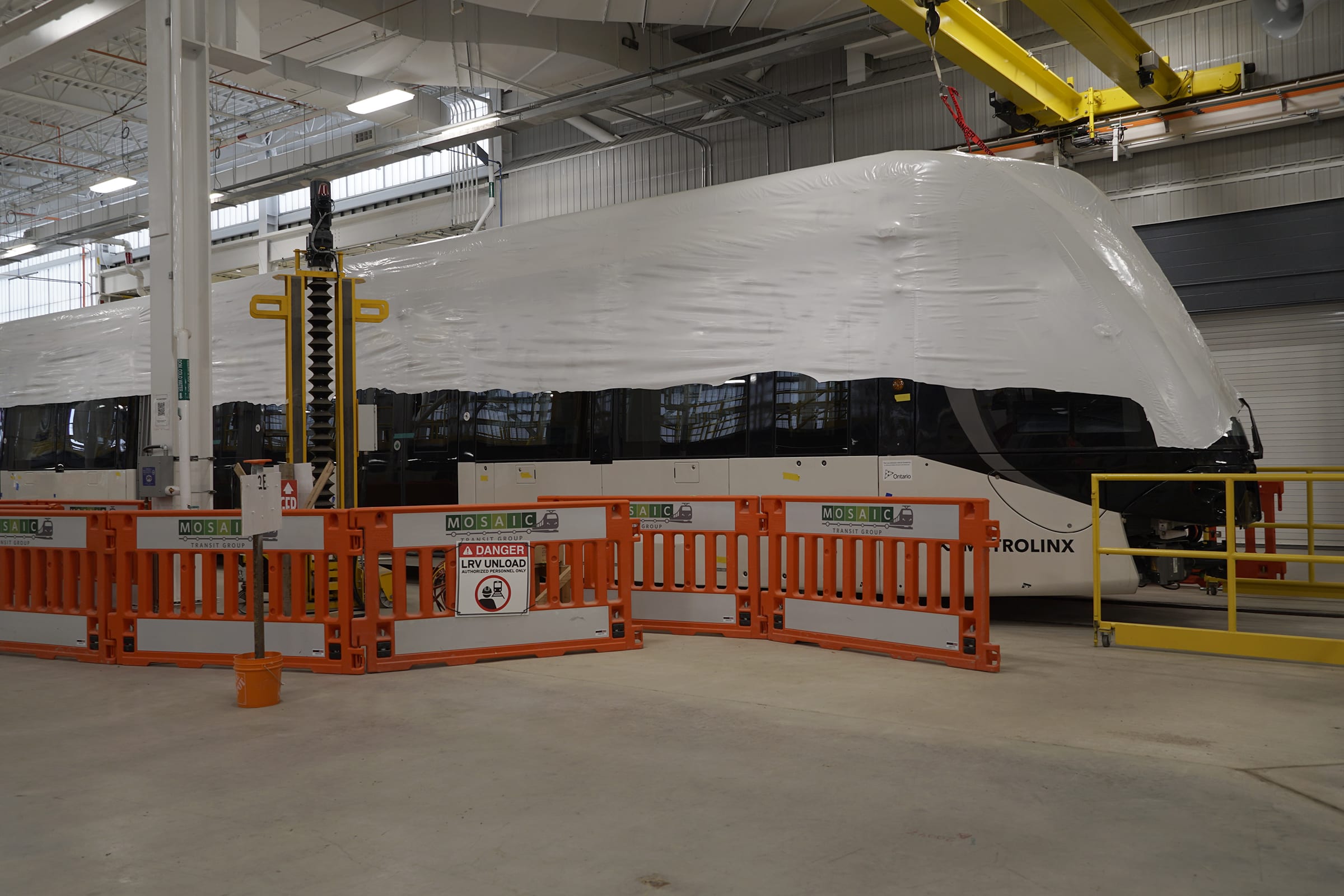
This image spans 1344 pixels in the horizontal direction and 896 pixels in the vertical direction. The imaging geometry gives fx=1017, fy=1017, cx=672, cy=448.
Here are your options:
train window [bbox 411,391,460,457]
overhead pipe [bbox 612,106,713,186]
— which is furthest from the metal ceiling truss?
train window [bbox 411,391,460,457]

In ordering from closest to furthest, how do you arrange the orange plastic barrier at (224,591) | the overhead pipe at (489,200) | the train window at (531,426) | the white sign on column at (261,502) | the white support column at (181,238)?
the white sign on column at (261,502)
the orange plastic barrier at (224,591)
the white support column at (181,238)
the train window at (531,426)
the overhead pipe at (489,200)

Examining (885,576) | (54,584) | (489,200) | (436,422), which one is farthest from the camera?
(489,200)

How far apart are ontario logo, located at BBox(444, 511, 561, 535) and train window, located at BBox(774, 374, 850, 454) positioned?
228 centimetres

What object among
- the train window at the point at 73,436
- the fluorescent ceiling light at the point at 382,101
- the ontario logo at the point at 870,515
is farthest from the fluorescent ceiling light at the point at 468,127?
the ontario logo at the point at 870,515

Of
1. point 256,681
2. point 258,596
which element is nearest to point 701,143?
point 258,596

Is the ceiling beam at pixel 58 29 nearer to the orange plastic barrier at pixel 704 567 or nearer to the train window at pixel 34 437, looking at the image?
the train window at pixel 34 437

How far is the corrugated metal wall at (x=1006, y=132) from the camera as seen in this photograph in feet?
42.9

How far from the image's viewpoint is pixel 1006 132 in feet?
48.3

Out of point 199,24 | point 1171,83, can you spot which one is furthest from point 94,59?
point 1171,83

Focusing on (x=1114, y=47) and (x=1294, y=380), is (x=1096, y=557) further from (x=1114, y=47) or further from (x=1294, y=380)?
(x=1294, y=380)

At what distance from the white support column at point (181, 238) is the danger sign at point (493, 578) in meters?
3.32

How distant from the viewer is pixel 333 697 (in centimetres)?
602

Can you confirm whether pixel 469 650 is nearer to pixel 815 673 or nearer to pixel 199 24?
pixel 815 673

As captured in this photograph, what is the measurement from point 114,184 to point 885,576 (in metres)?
19.4
